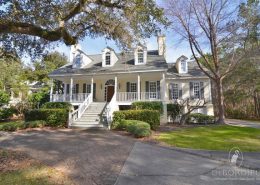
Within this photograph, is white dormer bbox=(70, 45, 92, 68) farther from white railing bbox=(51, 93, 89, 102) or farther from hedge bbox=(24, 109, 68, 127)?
hedge bbox=(24, 109, 68, 127)

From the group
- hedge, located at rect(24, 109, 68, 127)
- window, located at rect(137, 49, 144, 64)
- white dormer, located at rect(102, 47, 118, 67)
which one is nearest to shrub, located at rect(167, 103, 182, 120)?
window, located at rect(137, 49, 144, 64)

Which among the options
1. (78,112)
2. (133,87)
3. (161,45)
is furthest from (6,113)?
(161,45)

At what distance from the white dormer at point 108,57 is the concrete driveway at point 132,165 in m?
13.9

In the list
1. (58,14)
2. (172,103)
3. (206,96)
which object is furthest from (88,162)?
(206,96)

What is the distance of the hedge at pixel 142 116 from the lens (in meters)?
15.4

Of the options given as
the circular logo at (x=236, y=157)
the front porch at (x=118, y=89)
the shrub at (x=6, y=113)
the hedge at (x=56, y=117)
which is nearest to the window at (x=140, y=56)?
the front porch at (x=118, y=89)

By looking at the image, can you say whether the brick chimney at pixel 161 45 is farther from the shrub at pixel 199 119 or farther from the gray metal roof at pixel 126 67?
the shrub at pixel 199 119

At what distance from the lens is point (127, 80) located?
2308 centimetres

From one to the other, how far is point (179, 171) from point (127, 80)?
1739 centimetres

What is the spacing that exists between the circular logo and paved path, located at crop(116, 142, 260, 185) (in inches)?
15.1

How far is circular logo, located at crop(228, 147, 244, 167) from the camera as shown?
6988 millimetres

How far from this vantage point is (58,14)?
873cm

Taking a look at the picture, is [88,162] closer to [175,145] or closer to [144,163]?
[144,163]

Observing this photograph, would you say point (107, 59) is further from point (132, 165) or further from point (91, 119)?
point (132, 165)
